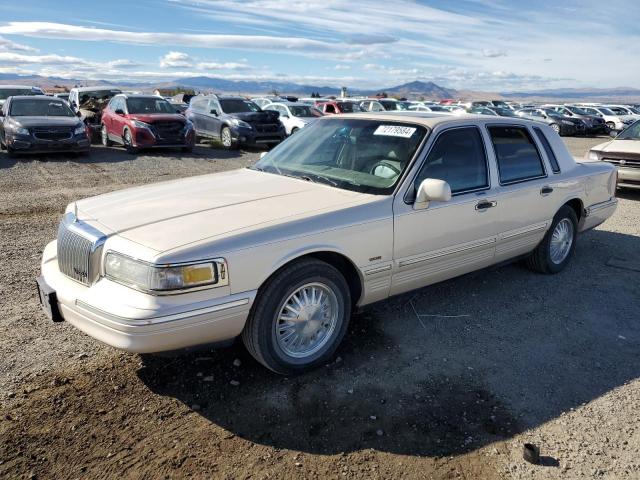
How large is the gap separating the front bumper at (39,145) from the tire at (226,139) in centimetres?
500

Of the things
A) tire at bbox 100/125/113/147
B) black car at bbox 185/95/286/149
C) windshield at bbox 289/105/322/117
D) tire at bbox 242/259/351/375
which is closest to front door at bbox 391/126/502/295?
tire at bbox 242/259/351/375

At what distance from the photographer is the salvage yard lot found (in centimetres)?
272

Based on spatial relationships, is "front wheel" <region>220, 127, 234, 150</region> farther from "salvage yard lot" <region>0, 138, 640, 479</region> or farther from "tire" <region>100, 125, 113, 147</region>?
"salvage yard lot" <region>0, 138, 640, 479</region>

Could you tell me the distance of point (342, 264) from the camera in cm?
365

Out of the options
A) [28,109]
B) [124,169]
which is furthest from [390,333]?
[28,109]

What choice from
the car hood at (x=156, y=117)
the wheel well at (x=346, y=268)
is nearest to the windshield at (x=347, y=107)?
the car hood at (x=156, y=117)

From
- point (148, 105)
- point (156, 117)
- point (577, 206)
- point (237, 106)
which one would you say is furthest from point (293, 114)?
point (577, 206)

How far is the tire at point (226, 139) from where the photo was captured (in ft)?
55.9

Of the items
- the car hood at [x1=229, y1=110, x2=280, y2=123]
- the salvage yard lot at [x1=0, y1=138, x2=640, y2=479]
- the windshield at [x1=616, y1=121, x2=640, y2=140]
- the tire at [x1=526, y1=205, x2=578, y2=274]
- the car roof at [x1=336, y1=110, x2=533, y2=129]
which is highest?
the car roof at [x1=336, y1=110, x2=533, y2=129]

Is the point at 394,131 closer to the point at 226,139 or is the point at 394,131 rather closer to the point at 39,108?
the point at 39,108

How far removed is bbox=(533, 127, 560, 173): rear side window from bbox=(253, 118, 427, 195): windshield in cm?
172

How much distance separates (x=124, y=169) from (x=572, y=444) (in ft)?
37.6

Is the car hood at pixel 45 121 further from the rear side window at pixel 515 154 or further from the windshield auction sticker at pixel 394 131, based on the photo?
the rear side window at pixel 515 154

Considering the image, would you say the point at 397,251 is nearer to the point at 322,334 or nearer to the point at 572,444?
the point at 322,334
